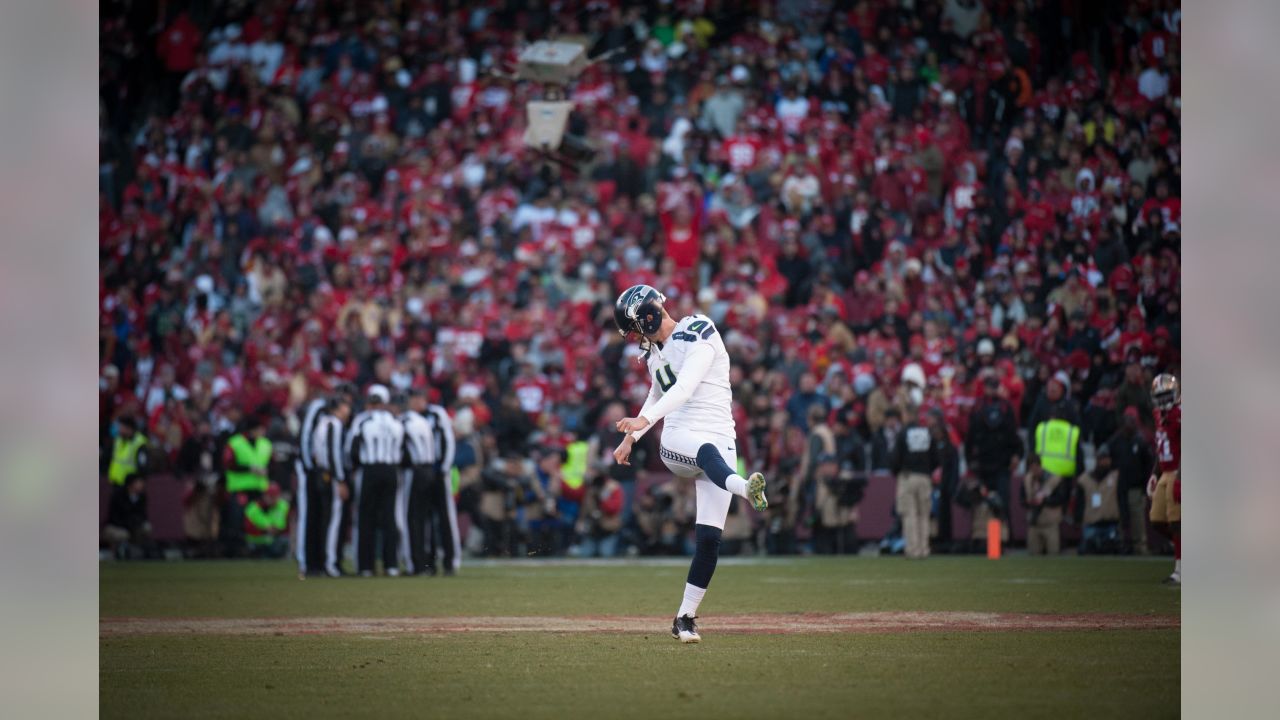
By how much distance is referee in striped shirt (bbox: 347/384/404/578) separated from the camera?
17547 mm

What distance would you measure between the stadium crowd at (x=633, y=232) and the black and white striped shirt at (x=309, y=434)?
9.05 ft

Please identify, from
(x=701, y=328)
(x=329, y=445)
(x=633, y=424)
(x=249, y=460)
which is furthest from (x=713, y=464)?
(x=249, y=460)

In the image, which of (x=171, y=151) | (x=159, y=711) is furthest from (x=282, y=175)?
(x=159, y=711)

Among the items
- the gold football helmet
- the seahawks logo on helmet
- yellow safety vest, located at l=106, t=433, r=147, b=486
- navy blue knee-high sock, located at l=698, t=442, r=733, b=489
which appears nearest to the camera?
navy blue knee-high sock, located at l=698, t=442, r=733, b=489

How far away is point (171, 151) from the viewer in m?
26.5

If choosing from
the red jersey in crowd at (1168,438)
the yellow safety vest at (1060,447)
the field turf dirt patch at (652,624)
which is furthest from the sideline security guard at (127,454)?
→ the red jersey in crowd at (1168,438)

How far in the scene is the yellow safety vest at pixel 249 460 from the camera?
69.0 feet

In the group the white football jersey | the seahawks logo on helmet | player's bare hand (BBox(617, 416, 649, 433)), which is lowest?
player's bare hand (BBox(617, 416, 649, 433))

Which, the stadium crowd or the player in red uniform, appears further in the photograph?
the stadium crowd

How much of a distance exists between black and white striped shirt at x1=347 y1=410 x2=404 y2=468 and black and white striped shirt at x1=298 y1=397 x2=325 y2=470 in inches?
17.3

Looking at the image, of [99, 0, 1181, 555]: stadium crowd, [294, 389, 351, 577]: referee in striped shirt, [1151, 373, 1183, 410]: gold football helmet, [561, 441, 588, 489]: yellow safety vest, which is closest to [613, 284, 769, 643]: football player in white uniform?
[1151, 373, 1183, 410]: gold football helmet

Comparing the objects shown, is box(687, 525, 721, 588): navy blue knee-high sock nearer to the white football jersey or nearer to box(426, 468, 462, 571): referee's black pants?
the white football jersey
